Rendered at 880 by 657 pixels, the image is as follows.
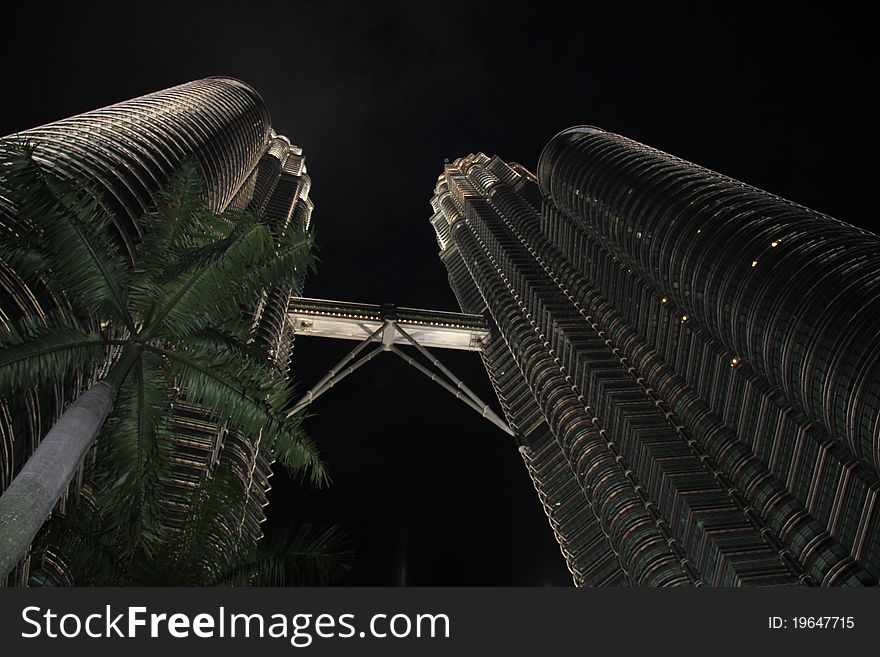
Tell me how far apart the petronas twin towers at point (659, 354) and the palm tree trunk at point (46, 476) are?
1746 cm

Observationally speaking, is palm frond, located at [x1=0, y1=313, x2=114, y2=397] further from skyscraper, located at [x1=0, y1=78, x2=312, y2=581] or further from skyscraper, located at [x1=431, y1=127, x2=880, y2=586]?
skyscraper, located at [x1=431, y1=127, x2=880, y2=586]

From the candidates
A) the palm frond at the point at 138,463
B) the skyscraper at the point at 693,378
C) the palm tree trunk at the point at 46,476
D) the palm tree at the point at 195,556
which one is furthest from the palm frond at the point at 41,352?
the skyscraper at the point at 693,378

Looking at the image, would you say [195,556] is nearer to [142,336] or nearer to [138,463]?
[138,463]

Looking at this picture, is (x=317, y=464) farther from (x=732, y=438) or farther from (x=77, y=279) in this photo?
(x=732, y=438)

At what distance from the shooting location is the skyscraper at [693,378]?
2744 inches

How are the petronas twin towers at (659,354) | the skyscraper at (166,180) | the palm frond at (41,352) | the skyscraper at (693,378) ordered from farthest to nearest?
the skyscraper at (693,378) < the petronas twin towers at (659,354) < the skyscraper at (166,180) < the palm frond at (41,352)

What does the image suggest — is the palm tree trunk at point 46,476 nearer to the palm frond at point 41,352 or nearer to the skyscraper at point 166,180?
the palm frond at point 41,352

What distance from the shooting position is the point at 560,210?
451 feet

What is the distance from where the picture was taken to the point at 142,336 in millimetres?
19391

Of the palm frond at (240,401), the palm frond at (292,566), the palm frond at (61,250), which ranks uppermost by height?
the palm frond at (61,250)

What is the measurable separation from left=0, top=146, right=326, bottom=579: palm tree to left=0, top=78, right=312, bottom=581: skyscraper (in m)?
1.18

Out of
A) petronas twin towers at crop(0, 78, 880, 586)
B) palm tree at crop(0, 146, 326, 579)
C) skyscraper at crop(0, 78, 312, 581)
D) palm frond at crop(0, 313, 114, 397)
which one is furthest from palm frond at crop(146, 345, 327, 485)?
petronas twin towers at crop(0, 78, 880, 586)

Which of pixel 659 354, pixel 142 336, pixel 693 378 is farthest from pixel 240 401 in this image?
pixel 659 354

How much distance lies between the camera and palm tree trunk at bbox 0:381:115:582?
1423cm
